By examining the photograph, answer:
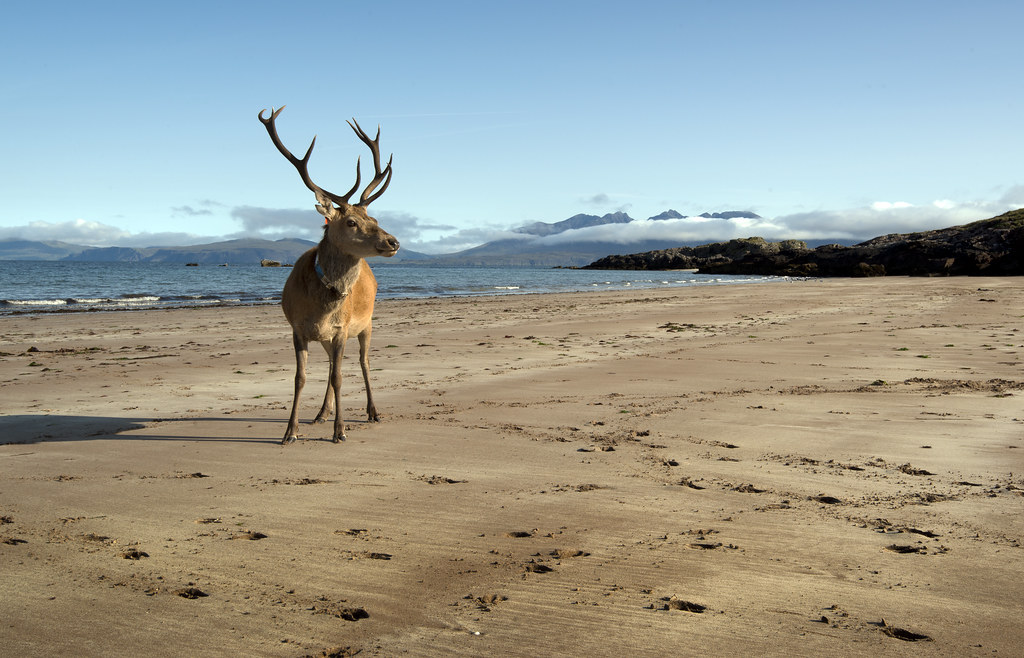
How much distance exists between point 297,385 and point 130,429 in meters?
1.79

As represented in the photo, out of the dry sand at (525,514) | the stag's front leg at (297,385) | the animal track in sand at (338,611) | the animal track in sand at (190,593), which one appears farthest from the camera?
the stag's front leg at (297,385)

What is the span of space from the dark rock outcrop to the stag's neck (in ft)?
195

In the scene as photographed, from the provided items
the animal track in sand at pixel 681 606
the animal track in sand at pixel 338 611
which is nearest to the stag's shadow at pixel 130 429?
the animal track in sand at pixel 338 611

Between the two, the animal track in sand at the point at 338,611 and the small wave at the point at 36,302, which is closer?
the animal track in sand at the point at 338,611

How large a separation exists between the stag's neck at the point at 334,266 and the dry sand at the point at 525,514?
61.6 inches

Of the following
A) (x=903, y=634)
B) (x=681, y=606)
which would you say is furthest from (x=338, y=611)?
(x=903, y=634)

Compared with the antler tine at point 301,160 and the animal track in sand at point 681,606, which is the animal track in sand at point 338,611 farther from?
the antler tine at point 301,160

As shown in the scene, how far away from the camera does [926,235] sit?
228 ft

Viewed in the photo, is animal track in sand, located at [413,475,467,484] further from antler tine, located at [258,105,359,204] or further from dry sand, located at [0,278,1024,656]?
antler tine, located at [258,105,359,204]

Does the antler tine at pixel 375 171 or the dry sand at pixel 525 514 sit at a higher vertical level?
the antler tine at pixel 375 171

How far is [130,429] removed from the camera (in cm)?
771

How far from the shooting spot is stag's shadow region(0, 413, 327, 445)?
729 cm

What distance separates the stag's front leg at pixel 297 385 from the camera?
7246mm

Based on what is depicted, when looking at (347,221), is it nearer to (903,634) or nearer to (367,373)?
(367,373)
